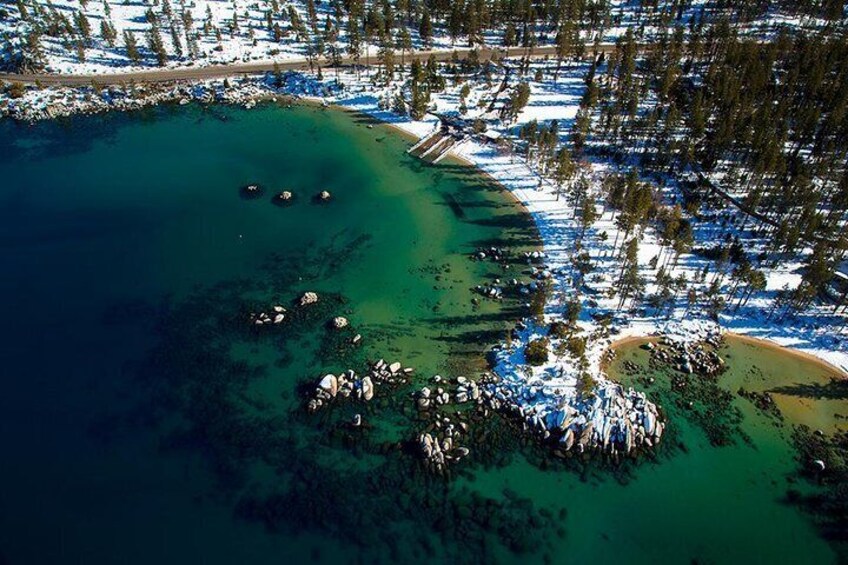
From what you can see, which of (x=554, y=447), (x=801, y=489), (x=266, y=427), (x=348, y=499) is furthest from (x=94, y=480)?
(x=801, y=489)

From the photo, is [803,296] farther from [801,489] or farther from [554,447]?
[554,447]

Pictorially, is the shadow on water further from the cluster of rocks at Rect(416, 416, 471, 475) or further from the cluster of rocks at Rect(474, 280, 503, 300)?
the cluster of rocks at Rect(416, 416, 471, 475)

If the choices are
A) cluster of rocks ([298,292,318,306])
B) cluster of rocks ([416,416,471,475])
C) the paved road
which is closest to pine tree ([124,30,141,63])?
the paved road

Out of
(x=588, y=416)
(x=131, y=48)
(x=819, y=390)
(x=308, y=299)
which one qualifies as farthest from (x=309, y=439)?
(x=131, y=48)

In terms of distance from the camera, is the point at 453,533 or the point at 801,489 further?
the point at 801,489

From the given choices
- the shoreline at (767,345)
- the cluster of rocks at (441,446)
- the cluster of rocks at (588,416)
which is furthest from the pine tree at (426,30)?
the cluster of rocks at (441,446)

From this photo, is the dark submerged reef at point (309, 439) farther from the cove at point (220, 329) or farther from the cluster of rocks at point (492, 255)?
the cluster of rocks at point (492, 255)

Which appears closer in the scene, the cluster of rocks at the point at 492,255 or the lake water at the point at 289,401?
the lake water at the point at 289,401
